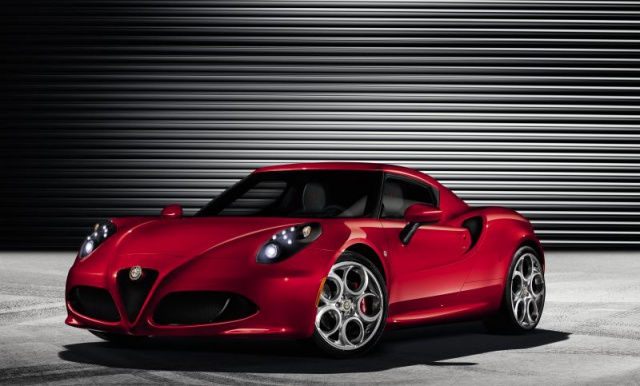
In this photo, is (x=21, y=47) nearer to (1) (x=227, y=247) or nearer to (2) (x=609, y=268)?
(2) (x=609, y=268)

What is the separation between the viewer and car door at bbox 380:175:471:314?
243 inches

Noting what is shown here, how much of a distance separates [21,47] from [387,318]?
10.2 metres

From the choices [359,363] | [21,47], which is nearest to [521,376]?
[359,363]

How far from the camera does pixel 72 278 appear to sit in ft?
19.9

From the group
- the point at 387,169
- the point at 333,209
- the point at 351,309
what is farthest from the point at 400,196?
the point at 351,309

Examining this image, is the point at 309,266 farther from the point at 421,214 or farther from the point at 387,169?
the point at 387,169

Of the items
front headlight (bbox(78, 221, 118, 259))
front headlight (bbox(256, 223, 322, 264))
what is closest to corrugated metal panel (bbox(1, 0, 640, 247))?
front headlight (bbox(78, 221, 118, 259))

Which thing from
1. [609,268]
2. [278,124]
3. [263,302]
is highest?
[278,124]

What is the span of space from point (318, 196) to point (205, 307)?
1.26m

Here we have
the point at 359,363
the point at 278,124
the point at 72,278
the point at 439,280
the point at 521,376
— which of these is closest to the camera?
the point at 521,376

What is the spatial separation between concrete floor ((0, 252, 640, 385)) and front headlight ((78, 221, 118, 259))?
21.6 inches

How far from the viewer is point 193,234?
588 cm

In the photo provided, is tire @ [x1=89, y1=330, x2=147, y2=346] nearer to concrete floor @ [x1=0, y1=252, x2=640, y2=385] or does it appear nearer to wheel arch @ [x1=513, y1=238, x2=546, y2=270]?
concrete floor @ [x1=0, y1=252, x2=640, y2=385]

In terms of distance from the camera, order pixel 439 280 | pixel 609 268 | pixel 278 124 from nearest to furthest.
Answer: pixel 439 280 → pixel 609 268 → pixel 278 124
